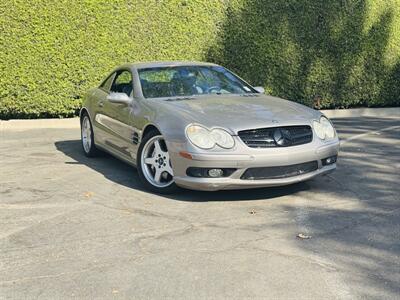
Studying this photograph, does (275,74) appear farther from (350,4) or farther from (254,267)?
(254,267)

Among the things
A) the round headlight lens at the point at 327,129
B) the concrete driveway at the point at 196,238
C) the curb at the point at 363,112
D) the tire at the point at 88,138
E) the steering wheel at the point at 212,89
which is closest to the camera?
the concrete driveway at the point at 196,238

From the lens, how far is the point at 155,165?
20.1 ft

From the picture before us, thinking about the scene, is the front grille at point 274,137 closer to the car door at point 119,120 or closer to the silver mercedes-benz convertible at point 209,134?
the silver mercedes-benz convertible at point 209,134

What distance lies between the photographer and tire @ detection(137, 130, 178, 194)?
19.6 feet

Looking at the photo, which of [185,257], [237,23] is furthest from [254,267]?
[237,23]

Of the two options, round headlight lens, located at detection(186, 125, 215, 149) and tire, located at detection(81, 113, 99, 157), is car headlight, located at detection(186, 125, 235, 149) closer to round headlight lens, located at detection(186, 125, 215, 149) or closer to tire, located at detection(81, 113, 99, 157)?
round headlight lens, located at detection(186, 125, 215, 149)

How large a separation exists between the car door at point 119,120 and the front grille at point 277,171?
166cm

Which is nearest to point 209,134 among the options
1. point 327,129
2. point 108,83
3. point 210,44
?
point 327,129

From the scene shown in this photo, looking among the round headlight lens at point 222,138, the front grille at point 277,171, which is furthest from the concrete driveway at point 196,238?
the round headlight lens at point 222,138

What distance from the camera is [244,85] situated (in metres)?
7.46

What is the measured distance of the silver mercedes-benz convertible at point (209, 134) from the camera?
5.54 metres

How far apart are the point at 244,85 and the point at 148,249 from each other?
3.52 metres

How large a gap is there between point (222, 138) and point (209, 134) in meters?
0.14

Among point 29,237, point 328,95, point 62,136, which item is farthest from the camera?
point 328,95
